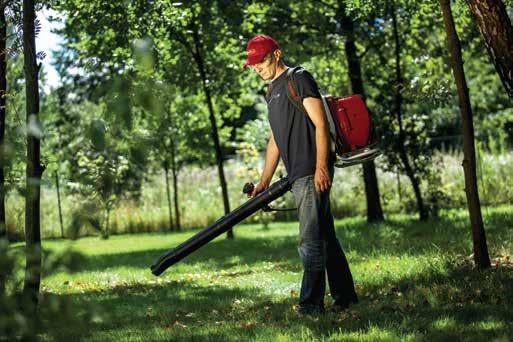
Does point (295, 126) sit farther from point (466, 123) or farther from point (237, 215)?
point (466, 123)

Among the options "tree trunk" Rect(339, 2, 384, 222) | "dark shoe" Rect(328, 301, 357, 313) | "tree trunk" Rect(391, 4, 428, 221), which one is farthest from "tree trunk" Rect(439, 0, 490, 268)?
"tree trunk" Rect(339, 2, 384, 222)

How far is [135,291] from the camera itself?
895 cm

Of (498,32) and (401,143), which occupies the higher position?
(498,32)

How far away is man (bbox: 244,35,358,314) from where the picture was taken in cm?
537

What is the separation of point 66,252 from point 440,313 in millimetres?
4128

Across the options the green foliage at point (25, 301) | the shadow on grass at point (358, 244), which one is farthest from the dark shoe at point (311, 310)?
the green foliage at point (25, 301)

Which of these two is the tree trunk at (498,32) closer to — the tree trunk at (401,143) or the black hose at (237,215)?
the black hose at (237,215)

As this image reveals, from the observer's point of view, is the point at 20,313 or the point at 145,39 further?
the point at 145,39

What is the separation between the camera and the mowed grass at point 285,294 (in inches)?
139

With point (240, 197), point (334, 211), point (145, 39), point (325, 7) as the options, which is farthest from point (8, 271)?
point (240, 197)

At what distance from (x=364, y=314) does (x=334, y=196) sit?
14.7 metres

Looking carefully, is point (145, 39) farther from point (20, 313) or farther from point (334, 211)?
point (334, 211)

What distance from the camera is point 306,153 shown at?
17.9 feet

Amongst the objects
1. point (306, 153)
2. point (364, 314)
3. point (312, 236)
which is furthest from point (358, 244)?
point (306, 153)
